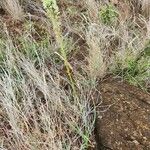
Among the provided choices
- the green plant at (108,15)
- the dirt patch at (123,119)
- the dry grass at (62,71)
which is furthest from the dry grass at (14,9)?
the dirt patch at (123,119)

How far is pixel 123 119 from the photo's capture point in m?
2.33

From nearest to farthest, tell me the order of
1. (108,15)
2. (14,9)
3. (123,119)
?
1. (123,119)
2. (108,15)
3. (14,9)

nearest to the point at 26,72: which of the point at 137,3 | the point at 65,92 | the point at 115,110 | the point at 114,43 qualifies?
the point at 65,92

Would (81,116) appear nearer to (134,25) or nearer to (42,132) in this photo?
(42,132)

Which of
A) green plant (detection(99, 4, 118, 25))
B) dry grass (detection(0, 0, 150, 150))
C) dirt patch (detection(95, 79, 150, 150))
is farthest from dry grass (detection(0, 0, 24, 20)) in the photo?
dirt patch (detection(95, 79, 150, 150))

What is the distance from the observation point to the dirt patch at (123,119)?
86.4 inches

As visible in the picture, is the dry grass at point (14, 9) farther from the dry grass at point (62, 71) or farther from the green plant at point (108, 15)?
the green plant at point (108, 15)

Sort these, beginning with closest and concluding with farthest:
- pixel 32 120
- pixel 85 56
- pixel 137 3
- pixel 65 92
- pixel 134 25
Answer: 1. pixel 32 120
2. pixel 65 92
3. pixel 85 56
4. pixel 134 25
5. pixel 137 3

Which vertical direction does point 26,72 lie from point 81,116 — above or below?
above

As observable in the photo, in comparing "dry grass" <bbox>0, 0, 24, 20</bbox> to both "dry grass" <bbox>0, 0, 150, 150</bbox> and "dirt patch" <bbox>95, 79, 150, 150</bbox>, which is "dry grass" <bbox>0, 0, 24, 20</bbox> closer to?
"dry grass" <bbox>0, 0, 150, 150</bbox>

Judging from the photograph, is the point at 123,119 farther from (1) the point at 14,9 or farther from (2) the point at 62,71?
(1) the point at 14,9

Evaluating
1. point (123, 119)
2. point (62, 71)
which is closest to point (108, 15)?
point (62, 71)

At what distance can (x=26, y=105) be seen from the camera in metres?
2.40

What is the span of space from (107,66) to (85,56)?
0.93 feet
